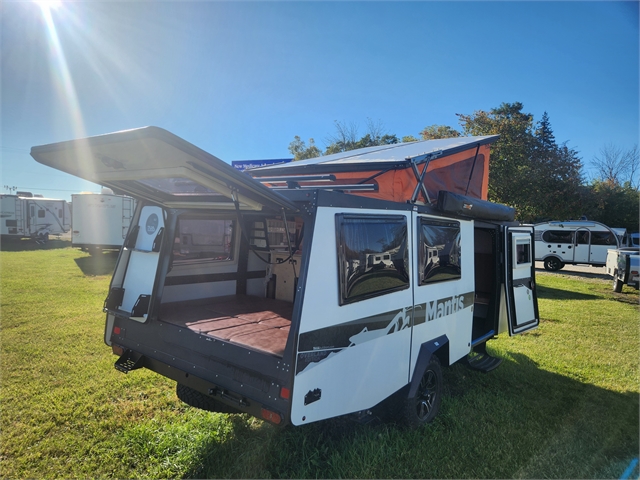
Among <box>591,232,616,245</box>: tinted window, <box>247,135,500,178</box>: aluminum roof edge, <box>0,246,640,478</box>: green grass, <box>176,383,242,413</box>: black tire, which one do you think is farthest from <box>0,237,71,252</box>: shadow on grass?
<box>591,232,616,245</box>: tinted window

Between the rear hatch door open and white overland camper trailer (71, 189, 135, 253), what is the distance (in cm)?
1513

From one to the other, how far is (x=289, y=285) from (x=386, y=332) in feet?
6.77

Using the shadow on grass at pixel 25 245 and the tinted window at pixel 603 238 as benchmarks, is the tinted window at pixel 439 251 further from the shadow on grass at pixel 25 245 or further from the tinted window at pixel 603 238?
the shadow on grass at pixel 25 245

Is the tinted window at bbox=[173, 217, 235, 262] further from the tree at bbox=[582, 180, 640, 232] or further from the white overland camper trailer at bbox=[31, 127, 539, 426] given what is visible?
the tree at bbox=[582, 180, 640, 232]

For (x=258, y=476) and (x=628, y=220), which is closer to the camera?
(x=258, y=476)

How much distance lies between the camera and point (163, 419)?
3.92m

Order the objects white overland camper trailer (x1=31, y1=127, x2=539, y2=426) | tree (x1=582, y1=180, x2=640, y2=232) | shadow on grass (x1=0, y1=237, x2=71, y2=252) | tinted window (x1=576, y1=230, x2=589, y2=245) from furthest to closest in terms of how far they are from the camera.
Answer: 1. tree (x1=582, y1=180, x2=640, y2=232)
2. shadow on grass (x1=0, y1=237, x2=71, y2=252)
3. tinted window (x1=576, y1=230, x2=589, y2=245)
4. white overland camper trailer (x1=31, y1=127, x2=539, y2=426)

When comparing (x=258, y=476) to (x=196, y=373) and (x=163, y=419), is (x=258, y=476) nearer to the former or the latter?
(x=196, y=373)

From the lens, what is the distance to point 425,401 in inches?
156

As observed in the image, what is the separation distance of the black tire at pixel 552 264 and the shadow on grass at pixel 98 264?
1895 centimetres

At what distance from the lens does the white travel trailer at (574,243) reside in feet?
60.5

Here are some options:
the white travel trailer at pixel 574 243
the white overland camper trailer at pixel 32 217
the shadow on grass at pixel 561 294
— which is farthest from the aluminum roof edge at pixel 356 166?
A: the white overland camper trailer at pixel 32 217

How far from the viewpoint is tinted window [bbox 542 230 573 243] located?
749 inches

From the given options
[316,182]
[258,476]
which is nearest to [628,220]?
[316,182]
